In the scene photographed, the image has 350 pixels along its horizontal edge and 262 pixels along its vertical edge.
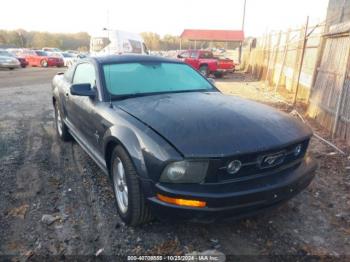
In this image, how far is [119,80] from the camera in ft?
12.5

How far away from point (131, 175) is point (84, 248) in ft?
2.54

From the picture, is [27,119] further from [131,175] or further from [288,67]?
[288,67]

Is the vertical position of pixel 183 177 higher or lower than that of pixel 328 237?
higher

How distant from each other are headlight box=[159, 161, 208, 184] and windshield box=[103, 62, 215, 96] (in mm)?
1482

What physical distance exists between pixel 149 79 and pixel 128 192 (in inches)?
64.1

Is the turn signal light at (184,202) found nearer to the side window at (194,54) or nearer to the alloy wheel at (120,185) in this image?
the alloy wheel at (120,185)

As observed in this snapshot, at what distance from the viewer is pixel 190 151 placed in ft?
→ 7.98

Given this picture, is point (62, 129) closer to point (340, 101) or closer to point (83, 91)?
point (83, 91)

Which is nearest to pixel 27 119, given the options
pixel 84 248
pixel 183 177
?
pixel 84 248

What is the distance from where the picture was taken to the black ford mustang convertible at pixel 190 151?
2467mm

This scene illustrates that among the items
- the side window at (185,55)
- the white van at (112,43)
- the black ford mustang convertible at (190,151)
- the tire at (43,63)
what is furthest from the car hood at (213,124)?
the tire at (43,63)

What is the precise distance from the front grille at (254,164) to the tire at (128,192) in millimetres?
649

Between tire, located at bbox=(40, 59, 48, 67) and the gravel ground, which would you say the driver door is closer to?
the gravel ground

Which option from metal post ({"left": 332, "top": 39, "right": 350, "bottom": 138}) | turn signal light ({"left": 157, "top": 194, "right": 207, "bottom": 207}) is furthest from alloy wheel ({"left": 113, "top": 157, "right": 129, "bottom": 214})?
metal post ({"left": 332, "top": 39, "right": 350, "bottom": 138})
